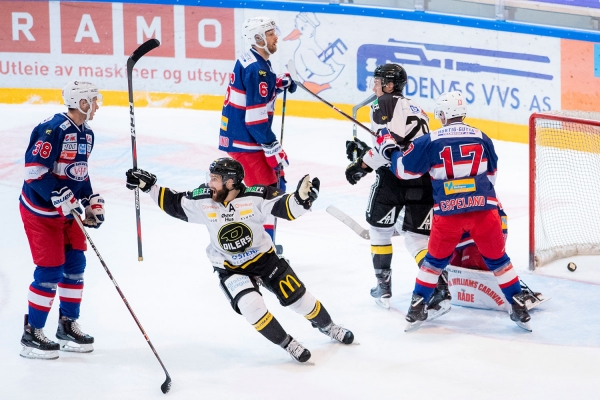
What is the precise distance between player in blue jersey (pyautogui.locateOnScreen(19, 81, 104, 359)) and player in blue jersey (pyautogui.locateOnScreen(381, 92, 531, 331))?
5.31ft

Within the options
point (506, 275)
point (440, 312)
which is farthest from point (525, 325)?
point (440, 312)

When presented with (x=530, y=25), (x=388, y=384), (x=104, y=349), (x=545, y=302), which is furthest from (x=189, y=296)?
(x=530, y=25)

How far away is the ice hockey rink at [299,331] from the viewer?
4.35m

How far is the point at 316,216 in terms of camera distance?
721 cm

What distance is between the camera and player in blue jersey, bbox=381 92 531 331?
4.77m

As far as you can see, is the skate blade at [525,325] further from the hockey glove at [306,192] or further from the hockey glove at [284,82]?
the hockey glove at [284,82]

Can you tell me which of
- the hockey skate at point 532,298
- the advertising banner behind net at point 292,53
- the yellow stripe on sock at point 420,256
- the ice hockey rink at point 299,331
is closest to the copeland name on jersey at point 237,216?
the ice hockey rink at point 299,331

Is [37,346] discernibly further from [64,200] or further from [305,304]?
[305,304]

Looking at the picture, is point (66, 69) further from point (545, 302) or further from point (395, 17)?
point (545, 302)

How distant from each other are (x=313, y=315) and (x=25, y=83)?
22.2 feet

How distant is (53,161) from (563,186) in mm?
3514

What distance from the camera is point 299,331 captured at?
5.05m

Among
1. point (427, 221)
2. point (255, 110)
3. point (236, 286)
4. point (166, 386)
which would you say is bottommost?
point (166, 386)

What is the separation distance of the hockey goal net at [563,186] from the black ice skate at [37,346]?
2.96m
